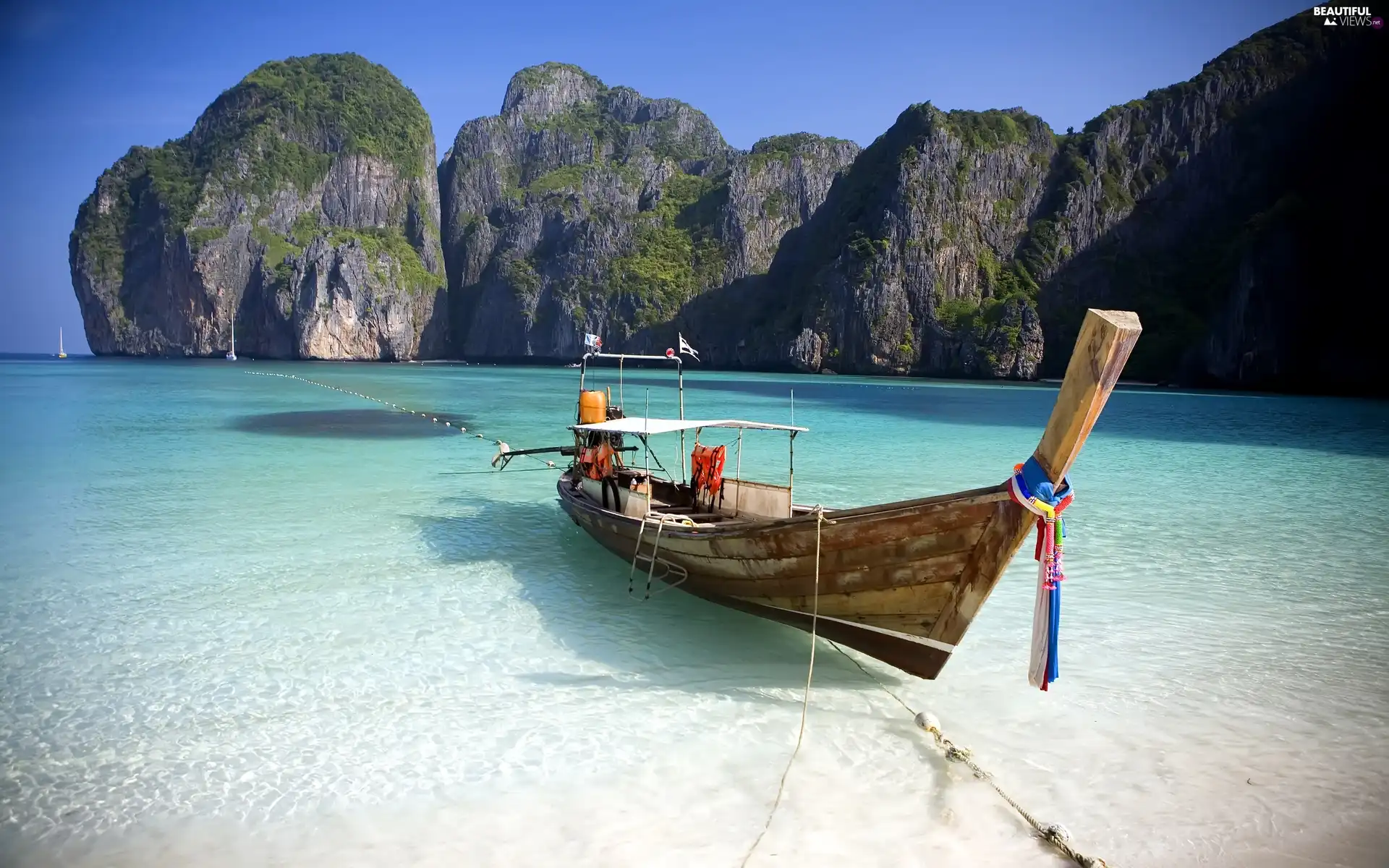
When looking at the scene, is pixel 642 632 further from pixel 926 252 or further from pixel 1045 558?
pixel 926 252

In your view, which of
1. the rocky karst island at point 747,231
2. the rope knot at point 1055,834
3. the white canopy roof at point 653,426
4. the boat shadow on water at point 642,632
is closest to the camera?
the rope knot at point 1055,834

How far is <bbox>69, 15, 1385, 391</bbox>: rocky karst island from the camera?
77.2m

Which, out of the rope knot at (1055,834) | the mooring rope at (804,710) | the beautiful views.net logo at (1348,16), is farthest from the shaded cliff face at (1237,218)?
the rope knot at (1055,834)

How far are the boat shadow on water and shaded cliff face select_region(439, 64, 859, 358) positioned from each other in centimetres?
11786

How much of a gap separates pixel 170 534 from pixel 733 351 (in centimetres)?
10972

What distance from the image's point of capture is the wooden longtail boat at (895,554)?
4.96 metres

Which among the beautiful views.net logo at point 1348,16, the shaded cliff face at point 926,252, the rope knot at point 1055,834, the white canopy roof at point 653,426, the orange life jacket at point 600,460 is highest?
the beautiful views.net logo at point 1348,16

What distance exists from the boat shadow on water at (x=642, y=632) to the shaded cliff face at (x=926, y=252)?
87024 millimetres

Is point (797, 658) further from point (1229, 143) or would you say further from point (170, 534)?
point (1229, 143)

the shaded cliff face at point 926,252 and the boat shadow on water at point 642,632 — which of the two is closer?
the boat shadow on water at point 642,632

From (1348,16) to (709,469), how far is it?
9261cm

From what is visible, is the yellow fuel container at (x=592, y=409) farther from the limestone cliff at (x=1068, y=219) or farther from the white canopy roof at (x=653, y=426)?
the limestone cliff at (x=1068, y=219)

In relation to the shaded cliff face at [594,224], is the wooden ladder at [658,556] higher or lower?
lower

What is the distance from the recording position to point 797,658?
7645 mm
